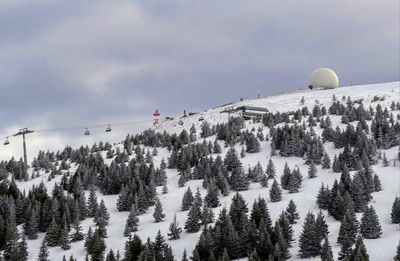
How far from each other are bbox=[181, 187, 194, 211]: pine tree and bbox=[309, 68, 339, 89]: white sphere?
104 metres

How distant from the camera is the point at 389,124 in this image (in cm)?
9412

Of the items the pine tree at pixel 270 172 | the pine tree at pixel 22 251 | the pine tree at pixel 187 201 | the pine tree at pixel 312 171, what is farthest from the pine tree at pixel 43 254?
the pine tree at pixel 312 171

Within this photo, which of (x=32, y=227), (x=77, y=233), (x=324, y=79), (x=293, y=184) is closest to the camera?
(x=77, y=233)

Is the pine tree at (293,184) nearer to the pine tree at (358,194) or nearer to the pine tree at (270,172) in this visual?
the pine tree at (270,172)

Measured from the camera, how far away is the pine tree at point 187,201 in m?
68.2

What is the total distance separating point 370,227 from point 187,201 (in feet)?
76.5

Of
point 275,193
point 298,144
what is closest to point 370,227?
point 275,193

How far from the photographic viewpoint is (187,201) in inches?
2687

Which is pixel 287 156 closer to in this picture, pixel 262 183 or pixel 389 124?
pixel 262 183

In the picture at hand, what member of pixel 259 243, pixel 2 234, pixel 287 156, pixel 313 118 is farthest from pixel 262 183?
pixel 313 118

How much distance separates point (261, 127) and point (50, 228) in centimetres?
5515

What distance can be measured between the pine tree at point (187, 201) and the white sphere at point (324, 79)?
342ft

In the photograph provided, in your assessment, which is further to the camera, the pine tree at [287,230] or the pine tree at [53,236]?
the pine tree at [53,236]

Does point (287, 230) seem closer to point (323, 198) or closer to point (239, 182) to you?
point (323, 198)
